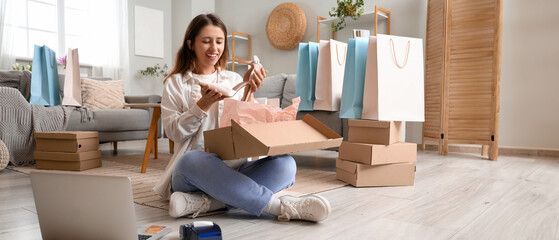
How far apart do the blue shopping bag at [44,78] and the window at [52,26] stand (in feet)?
6.63

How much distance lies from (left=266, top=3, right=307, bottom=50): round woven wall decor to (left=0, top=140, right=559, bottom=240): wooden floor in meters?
2.88

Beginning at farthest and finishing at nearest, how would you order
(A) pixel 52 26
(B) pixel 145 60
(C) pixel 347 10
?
1. (B) pixel 145 60
2. (A) pixel 52 26
3. (C) pixel 347 10

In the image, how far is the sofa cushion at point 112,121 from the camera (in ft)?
9.86

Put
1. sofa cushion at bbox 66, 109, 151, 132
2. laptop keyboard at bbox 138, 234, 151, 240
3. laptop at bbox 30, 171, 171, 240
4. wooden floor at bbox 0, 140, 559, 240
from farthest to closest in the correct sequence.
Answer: sofa cushion at bbox 66, 109, 151, 132 < wooden floor at bbox 0, 140, 559, 240 < laptop keyboard at bbox 138, 234, 151, 240 < laptop at bbox 30, 171, 171, 240

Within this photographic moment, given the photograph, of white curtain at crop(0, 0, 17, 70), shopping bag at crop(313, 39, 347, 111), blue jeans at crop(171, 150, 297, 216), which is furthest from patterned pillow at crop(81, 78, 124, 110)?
blue jeans at crop(171, 150, 297, 216)

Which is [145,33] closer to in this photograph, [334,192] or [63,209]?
[334,192]

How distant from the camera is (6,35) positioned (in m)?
4.21

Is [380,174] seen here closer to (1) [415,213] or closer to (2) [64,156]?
(1) [415,213]

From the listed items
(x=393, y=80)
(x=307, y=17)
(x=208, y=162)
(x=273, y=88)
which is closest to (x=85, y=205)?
(x=208, y=162)

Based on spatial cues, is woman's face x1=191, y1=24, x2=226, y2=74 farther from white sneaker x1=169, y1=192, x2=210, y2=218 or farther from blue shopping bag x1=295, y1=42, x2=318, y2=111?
blue shopping bag x1=295, y1=42, x2=318, y2=111

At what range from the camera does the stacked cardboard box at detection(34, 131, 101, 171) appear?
7.98ft

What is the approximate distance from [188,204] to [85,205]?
19.4 inches

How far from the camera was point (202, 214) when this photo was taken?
4.58 ft

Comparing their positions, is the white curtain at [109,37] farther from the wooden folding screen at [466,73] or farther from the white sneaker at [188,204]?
the white sneaker at [188,204]
